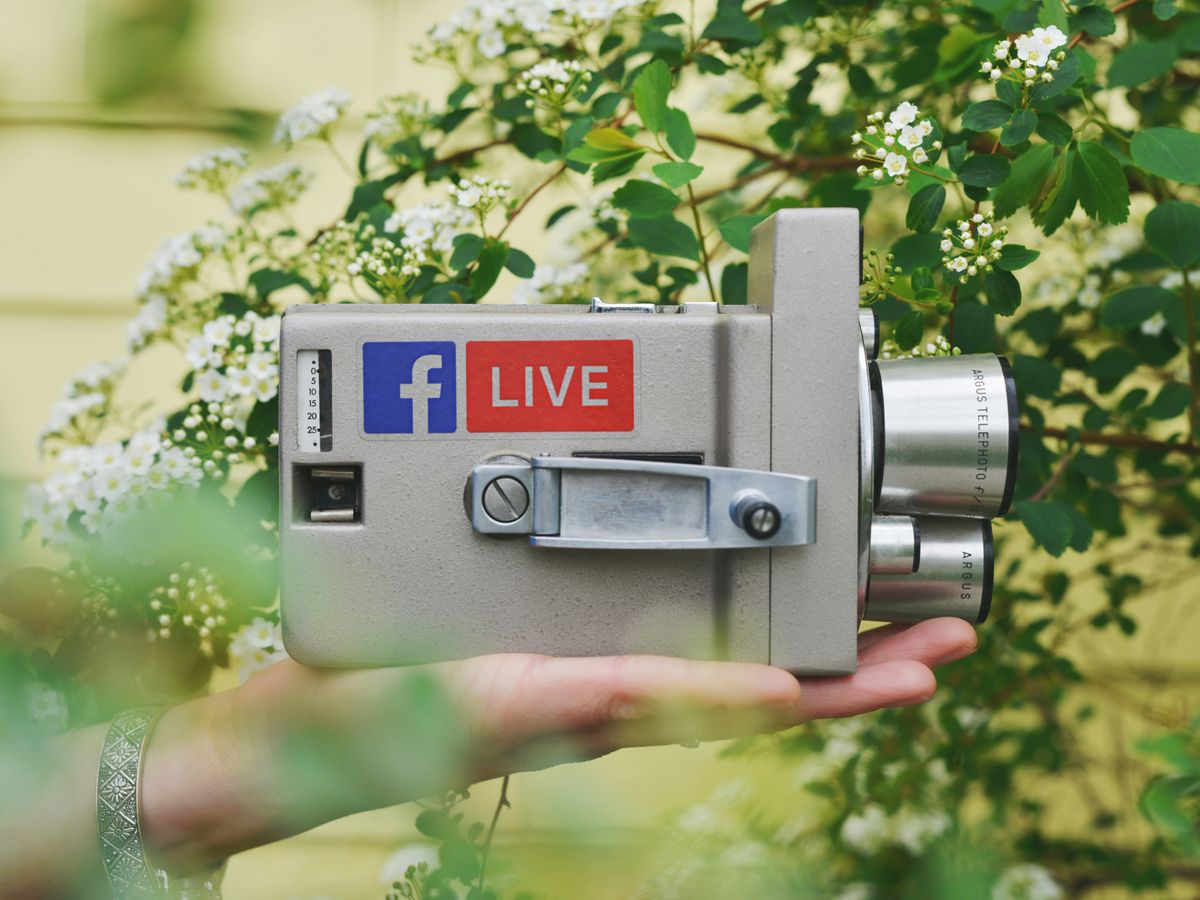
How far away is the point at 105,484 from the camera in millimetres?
930

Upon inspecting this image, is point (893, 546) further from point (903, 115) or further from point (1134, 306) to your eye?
point (1134, 306)

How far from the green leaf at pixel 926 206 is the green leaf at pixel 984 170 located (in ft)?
0.10

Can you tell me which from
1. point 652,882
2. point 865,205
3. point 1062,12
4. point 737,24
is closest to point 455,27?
point 737,24

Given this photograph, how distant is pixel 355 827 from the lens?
611mm

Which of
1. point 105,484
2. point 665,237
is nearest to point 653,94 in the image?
point 665,237

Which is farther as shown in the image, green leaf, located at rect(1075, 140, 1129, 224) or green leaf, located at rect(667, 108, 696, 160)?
green leaf, located at rect(667, 108, 696, 160)

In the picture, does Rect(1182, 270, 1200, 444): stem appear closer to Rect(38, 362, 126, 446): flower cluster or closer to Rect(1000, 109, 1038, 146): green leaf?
Rect(1000, 109, 1038, 146): green leaf

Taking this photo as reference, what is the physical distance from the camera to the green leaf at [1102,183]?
85 cm

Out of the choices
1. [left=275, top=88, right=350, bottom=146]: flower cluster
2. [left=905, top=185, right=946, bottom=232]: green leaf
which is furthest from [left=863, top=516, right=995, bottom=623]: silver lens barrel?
[left=275, top=88, right=350, bottom=146]: flower cluster

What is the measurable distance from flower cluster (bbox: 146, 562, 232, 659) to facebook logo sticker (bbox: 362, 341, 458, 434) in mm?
196

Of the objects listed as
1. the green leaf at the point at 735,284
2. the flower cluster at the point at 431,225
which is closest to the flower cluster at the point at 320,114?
the flower cluster at the point at 431,225

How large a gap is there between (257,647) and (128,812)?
0.19m

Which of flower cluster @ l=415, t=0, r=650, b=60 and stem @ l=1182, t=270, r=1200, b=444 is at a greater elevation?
flower cluster @ l=415, t=0, r=650, b=60

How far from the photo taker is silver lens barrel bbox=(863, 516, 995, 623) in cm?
89
